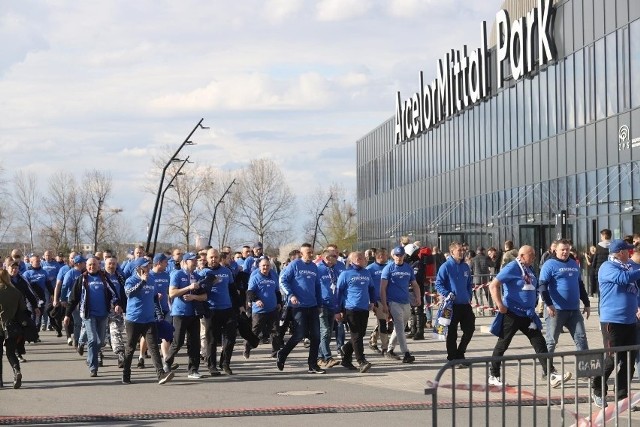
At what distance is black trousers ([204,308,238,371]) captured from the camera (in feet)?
54.5

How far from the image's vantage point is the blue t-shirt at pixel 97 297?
1680 centimetres

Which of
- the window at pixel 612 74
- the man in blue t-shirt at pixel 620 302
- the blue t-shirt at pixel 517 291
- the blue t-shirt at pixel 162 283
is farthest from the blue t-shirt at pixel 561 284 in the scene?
the window at pixel 612 74

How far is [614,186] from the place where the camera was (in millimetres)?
33906

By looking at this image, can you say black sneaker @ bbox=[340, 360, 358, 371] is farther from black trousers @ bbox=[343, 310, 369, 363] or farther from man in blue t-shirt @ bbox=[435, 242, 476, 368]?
man in blue t-shirt @ bbox=[435, 242, 476, 368]

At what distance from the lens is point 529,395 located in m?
9.66

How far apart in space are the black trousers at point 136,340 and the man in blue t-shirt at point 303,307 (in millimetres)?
1996

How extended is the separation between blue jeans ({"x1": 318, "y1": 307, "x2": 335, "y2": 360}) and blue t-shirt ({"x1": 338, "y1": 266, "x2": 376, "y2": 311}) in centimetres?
84

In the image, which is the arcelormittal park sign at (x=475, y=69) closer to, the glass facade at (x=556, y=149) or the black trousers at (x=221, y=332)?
the glass facade at (x=556, y=149)

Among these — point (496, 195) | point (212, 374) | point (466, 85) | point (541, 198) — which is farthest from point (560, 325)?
point (466, 85)

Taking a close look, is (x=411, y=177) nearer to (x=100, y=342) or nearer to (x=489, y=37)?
(x=489, y=37)

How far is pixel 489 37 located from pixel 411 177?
1702cm

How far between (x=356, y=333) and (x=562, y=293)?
3.58 m

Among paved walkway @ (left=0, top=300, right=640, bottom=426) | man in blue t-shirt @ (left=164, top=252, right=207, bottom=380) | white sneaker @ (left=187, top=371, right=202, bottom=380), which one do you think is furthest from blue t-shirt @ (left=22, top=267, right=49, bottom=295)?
white sneaker @ (left=187, top=371, right=202, bottom=380)

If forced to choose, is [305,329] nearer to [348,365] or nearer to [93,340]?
[348,365]
